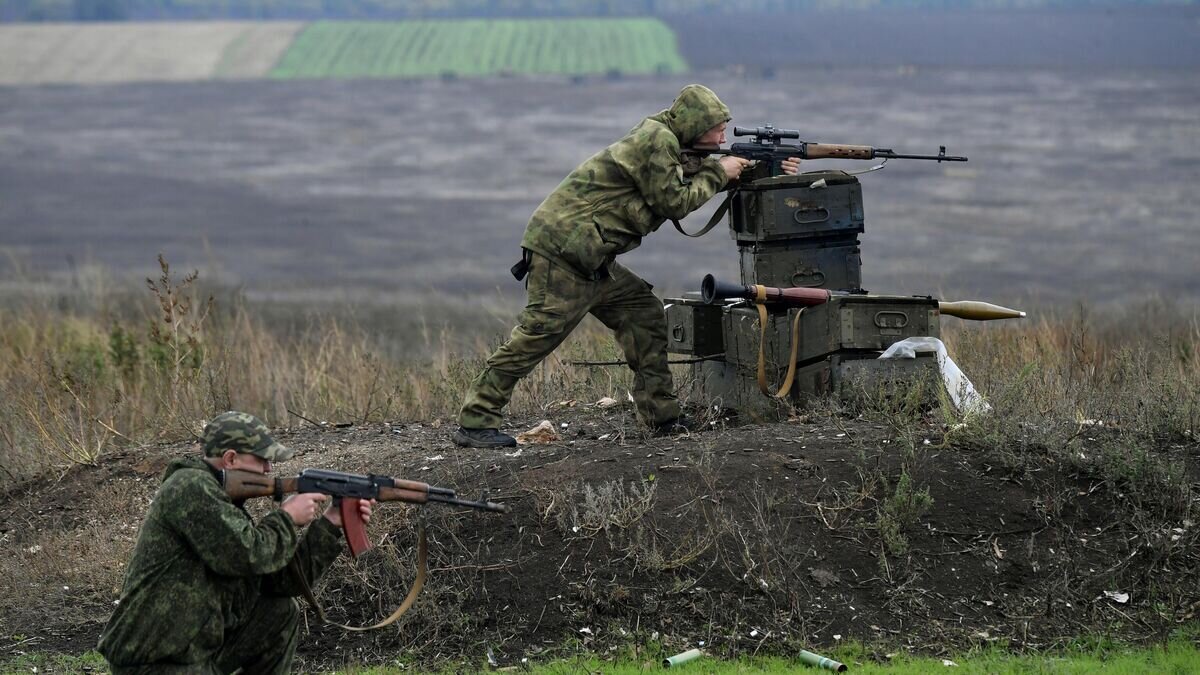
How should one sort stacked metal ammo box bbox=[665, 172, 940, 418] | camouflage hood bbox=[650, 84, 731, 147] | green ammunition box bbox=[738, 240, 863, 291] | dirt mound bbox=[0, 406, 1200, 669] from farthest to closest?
1. green ammunition box bbox=[738, 240, 863, 291]
2. stacked metal ammo box bbox=[665, 172, 940, 418]
3. camouflage hood bbox=[650, 84, 731, 147]
4. dirt mound bbox=[0, 406, 1200, 669]

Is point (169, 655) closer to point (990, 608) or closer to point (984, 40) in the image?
point (990, 608)

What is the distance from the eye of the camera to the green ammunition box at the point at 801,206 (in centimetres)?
984

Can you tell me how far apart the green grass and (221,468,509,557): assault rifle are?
72.3 m

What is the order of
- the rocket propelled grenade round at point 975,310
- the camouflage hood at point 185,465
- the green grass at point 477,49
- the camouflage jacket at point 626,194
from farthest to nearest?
the green grass at point 477,49
the rocket propelled grenade round at point 975,310
the camouflage jacket at point 626,194
the camouflage hood at point 185,465

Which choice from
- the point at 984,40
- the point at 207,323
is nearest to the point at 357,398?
the point at 207,323

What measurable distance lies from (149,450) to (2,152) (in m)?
40.0

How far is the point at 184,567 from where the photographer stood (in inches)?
236

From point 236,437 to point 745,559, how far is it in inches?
116

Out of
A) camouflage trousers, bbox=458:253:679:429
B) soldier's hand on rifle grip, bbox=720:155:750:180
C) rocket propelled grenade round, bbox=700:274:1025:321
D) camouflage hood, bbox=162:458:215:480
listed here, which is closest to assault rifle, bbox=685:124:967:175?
soldier's hand on rifle grip, bbox=720:155:750:180

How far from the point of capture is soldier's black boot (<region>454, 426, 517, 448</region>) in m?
9.44

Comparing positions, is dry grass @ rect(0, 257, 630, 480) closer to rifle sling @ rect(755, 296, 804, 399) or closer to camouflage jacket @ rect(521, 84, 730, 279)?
rifle sling @ rect(755, 296, 804, 399)

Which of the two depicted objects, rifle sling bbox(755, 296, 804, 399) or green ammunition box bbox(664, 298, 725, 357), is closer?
rifle sling bbox(755, 296, 804, 399)

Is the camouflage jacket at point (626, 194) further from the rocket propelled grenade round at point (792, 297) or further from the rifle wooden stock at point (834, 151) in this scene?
the rifle wooden stock at point (834, 151)

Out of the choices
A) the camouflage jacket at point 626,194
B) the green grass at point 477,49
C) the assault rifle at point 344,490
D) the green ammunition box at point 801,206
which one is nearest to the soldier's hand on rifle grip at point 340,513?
the assault rifle at point 344,490
